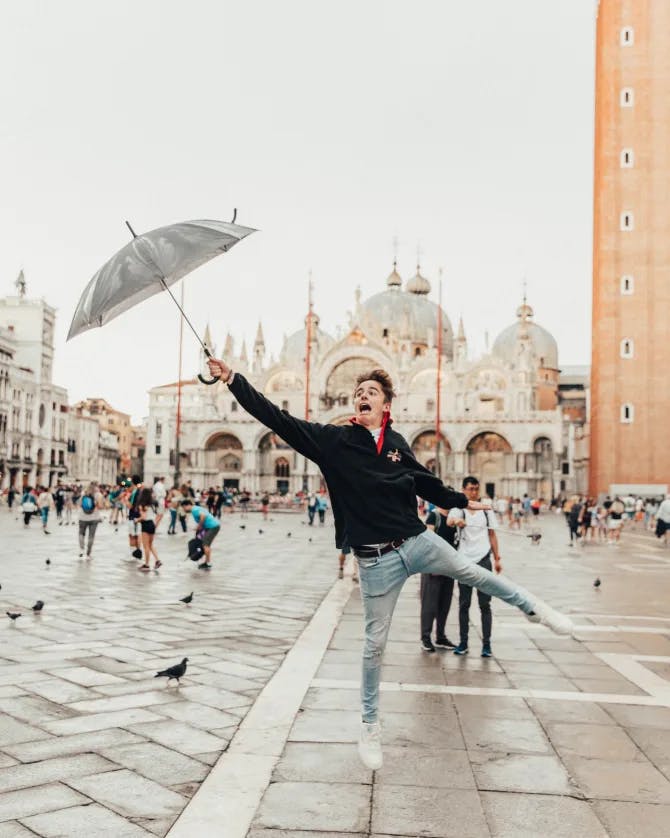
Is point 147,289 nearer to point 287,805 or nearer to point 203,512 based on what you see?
point 287,805

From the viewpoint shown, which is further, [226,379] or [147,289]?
[147,289]

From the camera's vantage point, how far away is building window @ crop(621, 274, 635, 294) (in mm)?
43062

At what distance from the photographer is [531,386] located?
229 feet

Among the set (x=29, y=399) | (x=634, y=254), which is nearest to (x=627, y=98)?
(x=634, y=254)

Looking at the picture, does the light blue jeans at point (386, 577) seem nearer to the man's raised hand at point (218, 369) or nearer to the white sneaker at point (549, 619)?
the white sneaker at point (549, 619)

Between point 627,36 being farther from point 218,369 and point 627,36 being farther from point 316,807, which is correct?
point 316,807

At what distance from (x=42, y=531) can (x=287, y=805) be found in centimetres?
2173

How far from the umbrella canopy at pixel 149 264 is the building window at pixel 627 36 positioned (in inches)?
1816

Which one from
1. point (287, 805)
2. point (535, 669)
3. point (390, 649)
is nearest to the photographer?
point (287, 805)

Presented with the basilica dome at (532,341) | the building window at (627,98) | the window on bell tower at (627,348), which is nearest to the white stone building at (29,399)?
the basilica dome at (532,341)

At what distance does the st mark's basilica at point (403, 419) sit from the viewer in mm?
65375

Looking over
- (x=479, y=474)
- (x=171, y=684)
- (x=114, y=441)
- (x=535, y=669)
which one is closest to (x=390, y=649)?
(x=535, y=669)

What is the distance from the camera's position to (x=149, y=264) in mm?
4523

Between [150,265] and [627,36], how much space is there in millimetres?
46857
